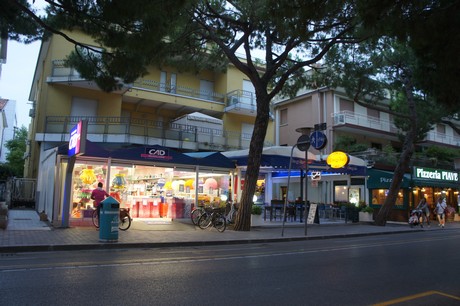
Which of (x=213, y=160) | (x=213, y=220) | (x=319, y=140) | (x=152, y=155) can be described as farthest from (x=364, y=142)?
(x=152, y=155)

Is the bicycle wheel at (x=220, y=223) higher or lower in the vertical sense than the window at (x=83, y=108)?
lower

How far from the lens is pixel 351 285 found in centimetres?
719

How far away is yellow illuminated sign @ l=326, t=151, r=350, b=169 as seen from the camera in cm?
2091

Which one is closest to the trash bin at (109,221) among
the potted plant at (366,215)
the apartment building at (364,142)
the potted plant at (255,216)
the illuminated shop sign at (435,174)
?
the potted plant at (255,216)

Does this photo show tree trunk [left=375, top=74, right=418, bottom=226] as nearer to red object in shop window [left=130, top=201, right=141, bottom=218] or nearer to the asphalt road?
the asphalt road

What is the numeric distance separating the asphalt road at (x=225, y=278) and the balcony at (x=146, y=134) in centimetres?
1558

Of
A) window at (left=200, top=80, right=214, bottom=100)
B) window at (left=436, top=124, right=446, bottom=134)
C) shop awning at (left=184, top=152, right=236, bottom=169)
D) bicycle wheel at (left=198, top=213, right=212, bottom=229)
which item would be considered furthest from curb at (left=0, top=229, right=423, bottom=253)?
window at (left=436, top=124, right=446, bottom=134)

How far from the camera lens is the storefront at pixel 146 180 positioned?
54.1 feet

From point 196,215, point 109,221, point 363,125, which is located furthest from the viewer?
point 363,125

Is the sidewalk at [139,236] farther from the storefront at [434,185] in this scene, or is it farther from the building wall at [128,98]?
the storefront at [434,185]

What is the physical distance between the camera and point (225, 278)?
24.8ft

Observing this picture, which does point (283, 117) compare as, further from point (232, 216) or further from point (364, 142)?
point (232, 216)

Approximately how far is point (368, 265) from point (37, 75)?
104 feet

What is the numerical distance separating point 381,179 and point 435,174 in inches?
226
